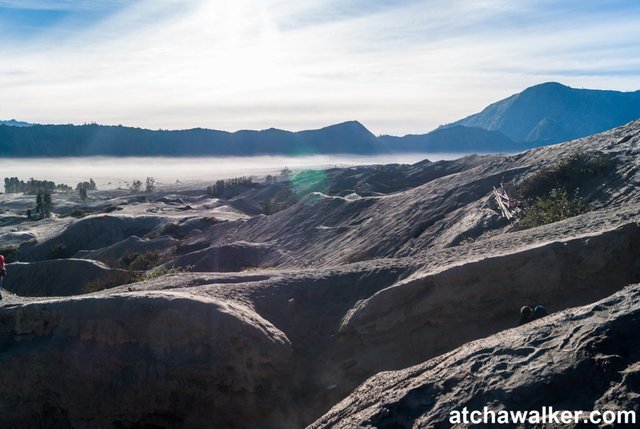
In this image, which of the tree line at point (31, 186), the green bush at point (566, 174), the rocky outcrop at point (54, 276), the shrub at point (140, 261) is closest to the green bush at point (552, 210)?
the green bush at point (566, 174)

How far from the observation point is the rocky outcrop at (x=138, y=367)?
866 centimetres

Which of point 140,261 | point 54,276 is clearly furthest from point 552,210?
point 54,276

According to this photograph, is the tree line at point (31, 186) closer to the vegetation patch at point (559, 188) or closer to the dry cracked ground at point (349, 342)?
the vegetation patch at point (559, 188)

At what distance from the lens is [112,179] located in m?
182

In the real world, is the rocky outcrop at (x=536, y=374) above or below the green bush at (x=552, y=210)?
below

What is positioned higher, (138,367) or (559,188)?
(559,188)

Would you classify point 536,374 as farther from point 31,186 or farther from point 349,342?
point 31,186

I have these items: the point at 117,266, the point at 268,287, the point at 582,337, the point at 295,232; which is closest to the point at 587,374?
the point at 582,337

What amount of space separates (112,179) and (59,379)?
184 meters

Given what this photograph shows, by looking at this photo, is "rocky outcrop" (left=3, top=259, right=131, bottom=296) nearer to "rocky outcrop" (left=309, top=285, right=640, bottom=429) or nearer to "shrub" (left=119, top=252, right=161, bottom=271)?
"shrub" (left=119, top=252, right=161, bottom=271)

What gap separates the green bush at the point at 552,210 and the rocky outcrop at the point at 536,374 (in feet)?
28.1

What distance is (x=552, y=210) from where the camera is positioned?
14344mm

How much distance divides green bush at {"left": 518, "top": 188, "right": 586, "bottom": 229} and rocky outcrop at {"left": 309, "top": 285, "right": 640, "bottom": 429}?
28.1ft

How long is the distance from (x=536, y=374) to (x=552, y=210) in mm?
10121
